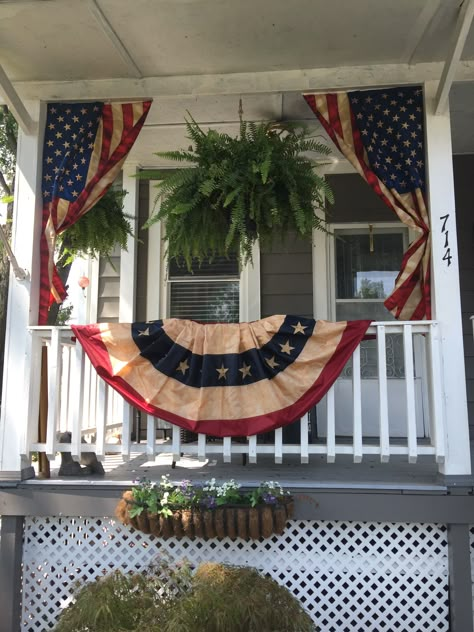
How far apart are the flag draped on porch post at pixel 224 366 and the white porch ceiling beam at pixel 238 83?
5.04 feet

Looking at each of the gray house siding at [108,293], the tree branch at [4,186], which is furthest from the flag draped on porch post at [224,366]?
the tree branch at [4,186]

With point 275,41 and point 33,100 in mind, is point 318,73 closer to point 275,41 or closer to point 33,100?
point 275,41

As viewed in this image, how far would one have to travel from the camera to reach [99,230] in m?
3.93

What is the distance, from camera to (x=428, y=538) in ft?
9.92

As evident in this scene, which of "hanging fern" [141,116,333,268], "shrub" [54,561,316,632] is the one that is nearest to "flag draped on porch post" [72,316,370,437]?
"hanging fern" [141,116,333,268]

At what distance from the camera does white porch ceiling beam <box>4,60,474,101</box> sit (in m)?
3.47

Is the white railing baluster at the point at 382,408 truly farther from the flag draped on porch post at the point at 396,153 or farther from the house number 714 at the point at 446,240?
the house number 714 at the point at 446,240

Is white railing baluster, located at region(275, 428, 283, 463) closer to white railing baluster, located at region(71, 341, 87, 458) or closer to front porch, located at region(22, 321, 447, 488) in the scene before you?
front porch, located at region(22, 321, 447, 488)

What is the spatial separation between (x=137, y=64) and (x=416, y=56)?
173 cm

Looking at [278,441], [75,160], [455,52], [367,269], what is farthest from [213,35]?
[367,269]

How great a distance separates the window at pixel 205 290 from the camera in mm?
5223

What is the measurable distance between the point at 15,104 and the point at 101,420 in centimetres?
197

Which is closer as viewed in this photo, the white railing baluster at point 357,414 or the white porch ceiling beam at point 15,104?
the white railing baluster at point 357,414

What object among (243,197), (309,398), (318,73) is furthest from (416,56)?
(309,398)
